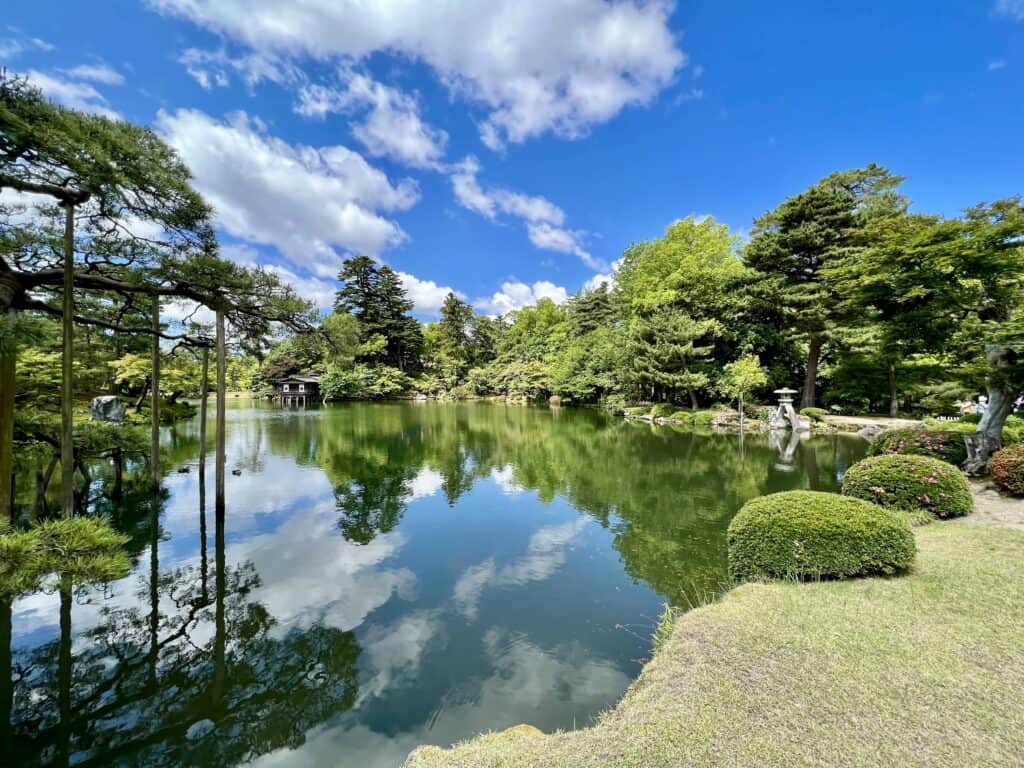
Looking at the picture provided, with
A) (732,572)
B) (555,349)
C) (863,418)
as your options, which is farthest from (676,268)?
(732,572)

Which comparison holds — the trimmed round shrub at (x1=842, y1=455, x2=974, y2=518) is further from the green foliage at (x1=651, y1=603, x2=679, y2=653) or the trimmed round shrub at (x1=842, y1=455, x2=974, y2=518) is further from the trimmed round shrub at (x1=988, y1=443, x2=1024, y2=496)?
the green foliage at (x1=651, y1=603, x2=679, y2=653)

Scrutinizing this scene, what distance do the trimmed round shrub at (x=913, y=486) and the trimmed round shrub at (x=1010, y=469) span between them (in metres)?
1.35

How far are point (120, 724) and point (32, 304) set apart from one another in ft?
16.6

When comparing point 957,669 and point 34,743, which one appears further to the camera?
point 34,743

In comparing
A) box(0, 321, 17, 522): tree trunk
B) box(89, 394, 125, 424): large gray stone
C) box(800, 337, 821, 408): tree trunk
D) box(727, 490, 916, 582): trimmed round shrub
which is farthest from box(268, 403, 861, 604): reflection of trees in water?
box(800, 337, 821, 408): tree trunk

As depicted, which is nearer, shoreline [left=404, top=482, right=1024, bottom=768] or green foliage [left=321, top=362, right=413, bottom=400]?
shoreline [left=404, top=482, right=1024, bottom=768]

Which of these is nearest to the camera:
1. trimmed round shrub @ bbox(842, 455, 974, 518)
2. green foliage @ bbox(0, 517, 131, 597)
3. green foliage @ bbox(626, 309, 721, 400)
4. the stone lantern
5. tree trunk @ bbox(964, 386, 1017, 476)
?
green foliage @ bbox(0, 517, 131, 597)

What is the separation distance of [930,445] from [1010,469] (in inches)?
75.3

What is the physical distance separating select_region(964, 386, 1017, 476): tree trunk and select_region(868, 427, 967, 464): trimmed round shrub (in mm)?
308

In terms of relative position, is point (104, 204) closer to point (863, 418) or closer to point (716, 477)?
point (716, 477)

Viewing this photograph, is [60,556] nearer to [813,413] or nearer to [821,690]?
[821,690]

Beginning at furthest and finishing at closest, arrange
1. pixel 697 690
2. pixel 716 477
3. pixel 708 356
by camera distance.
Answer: pixel 708 356, pixel 716 477, pixel 697 690

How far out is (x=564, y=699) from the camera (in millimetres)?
3918

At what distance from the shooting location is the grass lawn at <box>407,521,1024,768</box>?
237 cm
